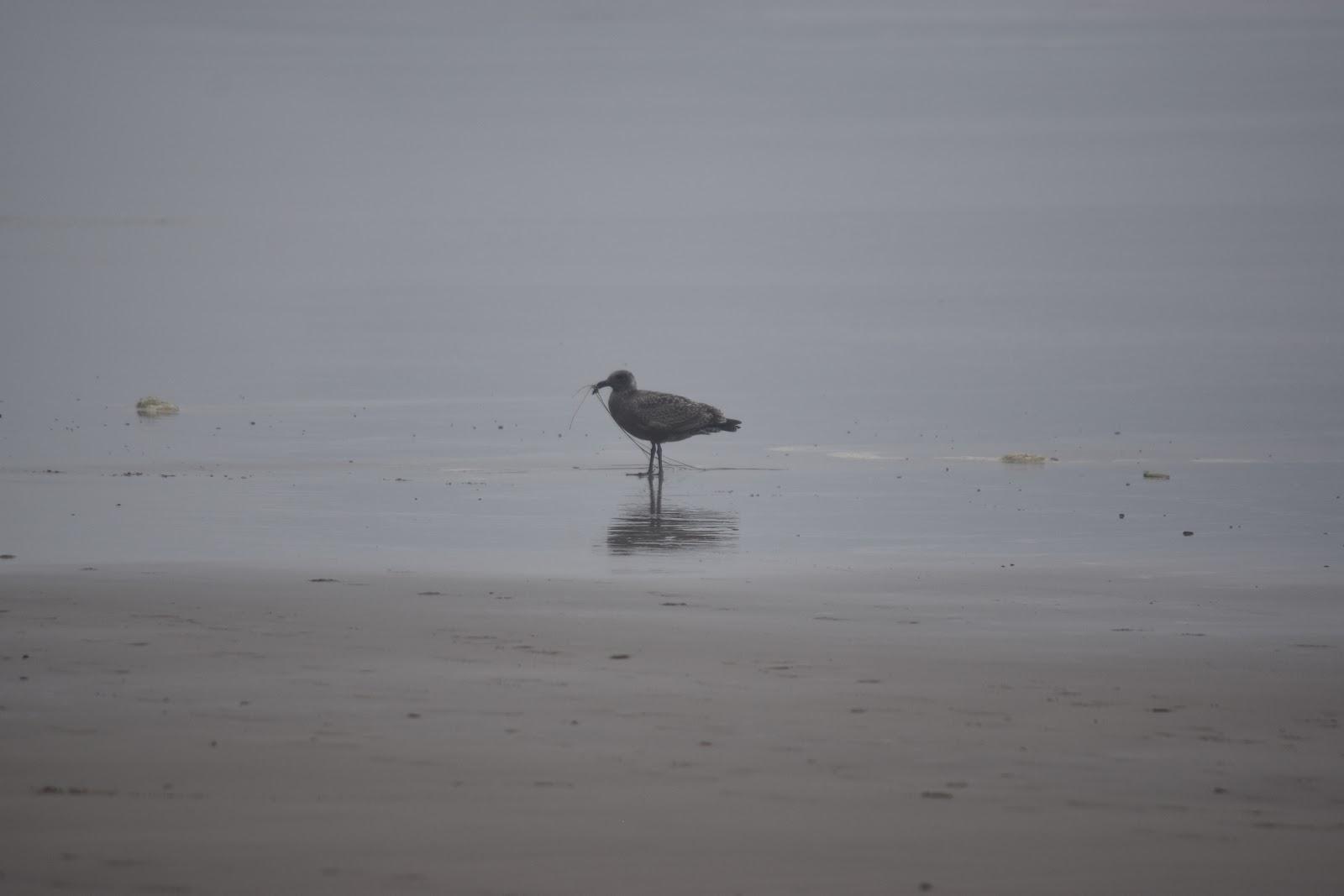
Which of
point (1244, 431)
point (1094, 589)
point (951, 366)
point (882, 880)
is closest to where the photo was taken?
point (882, 880)

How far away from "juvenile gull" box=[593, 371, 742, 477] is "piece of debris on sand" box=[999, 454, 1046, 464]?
3221 mm

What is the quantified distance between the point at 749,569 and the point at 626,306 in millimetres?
Result: 42554

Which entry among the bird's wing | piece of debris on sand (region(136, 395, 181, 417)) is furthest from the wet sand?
piece of debris on sand (region(136, 395, 181, 417))

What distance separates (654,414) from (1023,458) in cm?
407

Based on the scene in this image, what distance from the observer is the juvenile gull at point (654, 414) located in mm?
20172

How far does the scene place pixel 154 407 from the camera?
85.9ft

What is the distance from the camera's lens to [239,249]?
87.7 metres

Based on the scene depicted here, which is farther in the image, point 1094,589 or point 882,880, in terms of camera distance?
point 1094,589

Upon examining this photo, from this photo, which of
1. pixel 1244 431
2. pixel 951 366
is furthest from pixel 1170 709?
pixel 951 366

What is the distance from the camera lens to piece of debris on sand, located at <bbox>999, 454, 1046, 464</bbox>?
68.6 feet

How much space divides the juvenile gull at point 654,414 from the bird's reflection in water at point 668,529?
2261mm

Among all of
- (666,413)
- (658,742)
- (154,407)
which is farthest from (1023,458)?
(658,742)

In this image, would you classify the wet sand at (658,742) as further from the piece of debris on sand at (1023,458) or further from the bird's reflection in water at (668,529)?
the piece of debris on sand at (1023,458)

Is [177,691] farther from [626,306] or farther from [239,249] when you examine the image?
[239,249]
